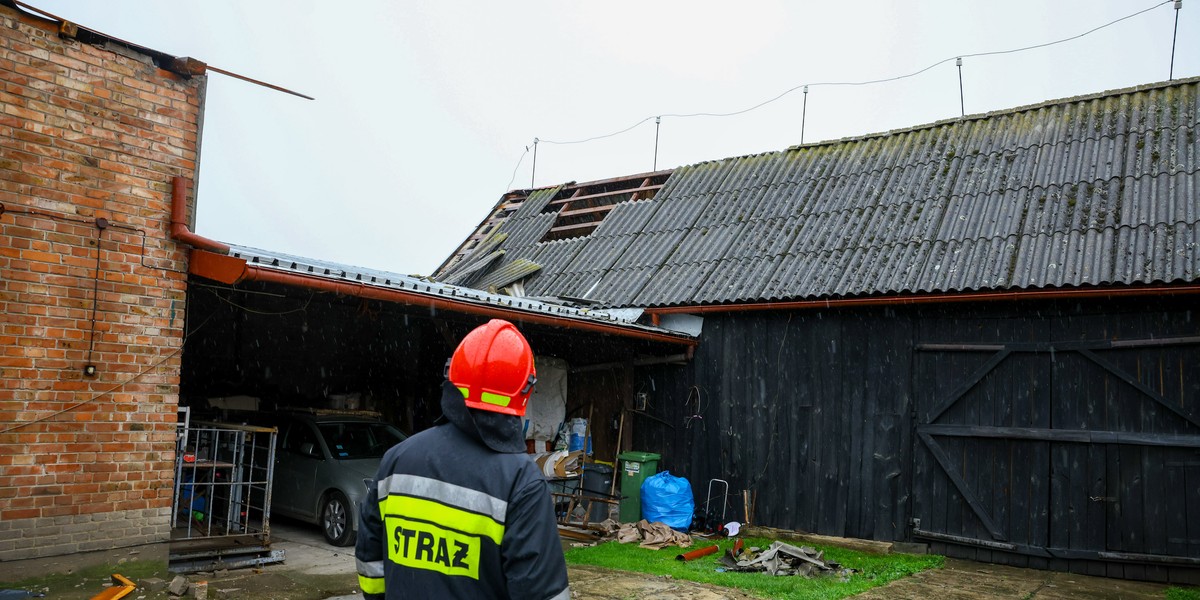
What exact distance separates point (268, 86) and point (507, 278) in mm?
7616

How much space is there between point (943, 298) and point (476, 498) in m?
8.35

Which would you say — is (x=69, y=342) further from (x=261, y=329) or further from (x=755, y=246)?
(x=755, y=246)

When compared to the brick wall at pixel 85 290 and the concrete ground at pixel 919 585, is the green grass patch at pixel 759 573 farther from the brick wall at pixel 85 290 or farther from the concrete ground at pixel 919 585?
the brick wall at pixel 85 290

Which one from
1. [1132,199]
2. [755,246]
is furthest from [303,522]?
[1132,199]

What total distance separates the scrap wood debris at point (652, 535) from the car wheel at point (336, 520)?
331 cm

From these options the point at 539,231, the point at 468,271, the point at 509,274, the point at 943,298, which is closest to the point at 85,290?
the point at 943,298

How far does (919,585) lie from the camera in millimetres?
8344

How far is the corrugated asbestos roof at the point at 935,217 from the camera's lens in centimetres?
956

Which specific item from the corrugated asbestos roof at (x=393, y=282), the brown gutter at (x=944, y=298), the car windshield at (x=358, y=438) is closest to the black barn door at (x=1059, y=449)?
the brown gutter at (x=944, y=298)

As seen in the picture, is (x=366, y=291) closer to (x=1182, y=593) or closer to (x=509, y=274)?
(x=509, y=274)

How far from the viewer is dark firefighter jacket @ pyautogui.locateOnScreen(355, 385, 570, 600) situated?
264cm

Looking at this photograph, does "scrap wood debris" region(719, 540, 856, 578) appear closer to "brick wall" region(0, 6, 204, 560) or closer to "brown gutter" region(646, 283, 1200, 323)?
"brown gutter" region(646, 283, 1200, 323)

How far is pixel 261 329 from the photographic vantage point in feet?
43.9

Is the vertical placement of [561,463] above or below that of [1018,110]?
below
